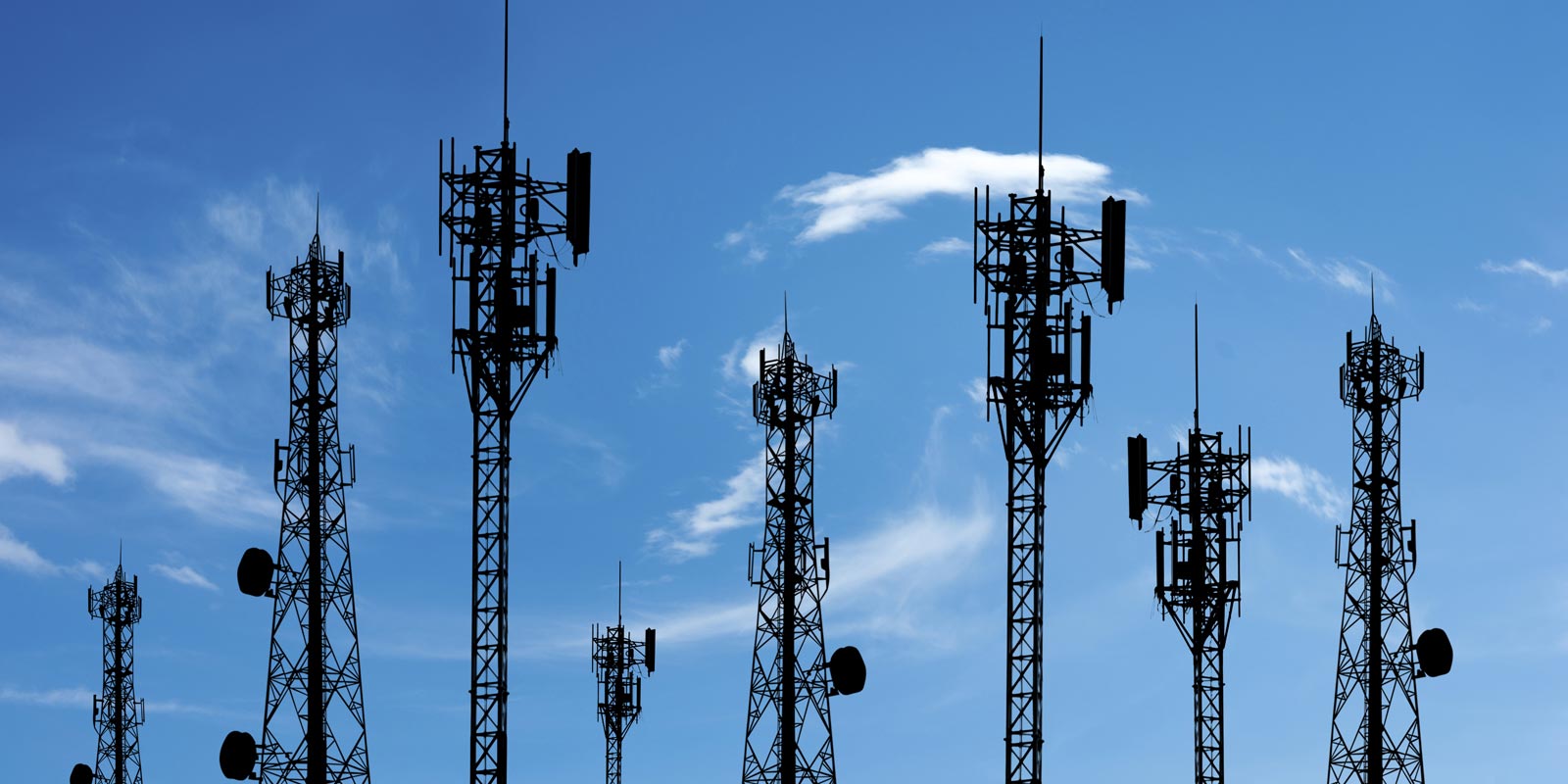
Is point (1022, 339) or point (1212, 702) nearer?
point (1022, 339)

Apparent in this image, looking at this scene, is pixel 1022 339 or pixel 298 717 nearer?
pixel 1022 339

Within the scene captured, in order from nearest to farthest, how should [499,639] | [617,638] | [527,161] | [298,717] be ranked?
[499,639], [527,161], [298,717], [617,638]

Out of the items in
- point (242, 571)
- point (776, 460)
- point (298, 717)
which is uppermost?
point (776, 460)

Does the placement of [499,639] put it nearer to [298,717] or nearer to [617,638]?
[298,717]

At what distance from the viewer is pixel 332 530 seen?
72.4 m

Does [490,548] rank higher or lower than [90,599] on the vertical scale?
lower

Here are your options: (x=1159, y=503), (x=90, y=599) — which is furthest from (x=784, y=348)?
(x=90, y=599)

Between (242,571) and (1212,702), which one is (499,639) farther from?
(1212,702)

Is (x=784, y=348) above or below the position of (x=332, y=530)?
above

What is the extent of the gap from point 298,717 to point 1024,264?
26.1 metres

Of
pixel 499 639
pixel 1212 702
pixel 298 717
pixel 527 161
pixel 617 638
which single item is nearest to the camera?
pixel 499 639

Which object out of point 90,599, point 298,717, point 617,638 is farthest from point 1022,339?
point 90,599

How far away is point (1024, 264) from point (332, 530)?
78.2ft

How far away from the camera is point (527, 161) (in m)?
65.3
